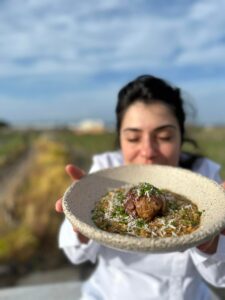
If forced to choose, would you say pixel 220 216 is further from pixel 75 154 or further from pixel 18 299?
pixel 75 154

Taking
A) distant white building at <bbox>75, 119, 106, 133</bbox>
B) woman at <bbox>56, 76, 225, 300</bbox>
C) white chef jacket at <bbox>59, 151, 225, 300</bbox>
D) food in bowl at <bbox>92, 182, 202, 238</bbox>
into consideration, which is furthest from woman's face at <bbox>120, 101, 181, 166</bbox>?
distant white building at <bbox>75, 119, 106, 133</bbox>

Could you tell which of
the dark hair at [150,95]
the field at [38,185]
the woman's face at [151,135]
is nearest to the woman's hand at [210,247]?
the woman's face at [151,135]

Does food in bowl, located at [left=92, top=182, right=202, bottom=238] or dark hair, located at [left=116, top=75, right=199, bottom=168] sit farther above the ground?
dark hair, located at [left=116, top=75, right=199, bottom=168]

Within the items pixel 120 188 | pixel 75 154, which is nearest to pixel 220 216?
pixel 120 188

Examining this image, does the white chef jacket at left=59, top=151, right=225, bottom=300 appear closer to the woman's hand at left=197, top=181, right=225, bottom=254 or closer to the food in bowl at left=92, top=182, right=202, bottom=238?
the woman's hand at left=197, top=181, right=225, bottom=254

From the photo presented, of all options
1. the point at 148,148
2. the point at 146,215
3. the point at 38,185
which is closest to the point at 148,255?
the point at 148,148

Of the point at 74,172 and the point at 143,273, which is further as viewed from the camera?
the point at 143,273

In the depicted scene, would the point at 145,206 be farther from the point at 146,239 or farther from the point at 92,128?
the point at 92,128
